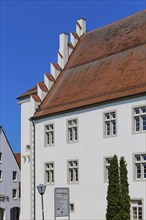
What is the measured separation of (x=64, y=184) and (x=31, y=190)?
4996mm

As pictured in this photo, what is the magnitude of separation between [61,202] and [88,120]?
1250 cm

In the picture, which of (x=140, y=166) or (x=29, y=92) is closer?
(x=140, y=166)

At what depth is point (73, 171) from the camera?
115ft

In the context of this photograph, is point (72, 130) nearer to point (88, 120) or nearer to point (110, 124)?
point (88, 120)

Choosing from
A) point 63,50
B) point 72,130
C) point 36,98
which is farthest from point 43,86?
point 72,130

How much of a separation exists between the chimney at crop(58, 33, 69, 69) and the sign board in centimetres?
2003

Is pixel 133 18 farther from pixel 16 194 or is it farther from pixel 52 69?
pixel 16 194

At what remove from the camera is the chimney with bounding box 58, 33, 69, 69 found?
40.8m

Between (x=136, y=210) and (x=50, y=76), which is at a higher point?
(x=50, y=76)

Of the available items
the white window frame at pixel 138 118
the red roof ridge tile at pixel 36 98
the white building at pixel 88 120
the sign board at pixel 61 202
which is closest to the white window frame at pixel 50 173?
the white building at pixel 88 120

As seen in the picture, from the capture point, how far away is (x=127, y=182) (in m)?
27.8

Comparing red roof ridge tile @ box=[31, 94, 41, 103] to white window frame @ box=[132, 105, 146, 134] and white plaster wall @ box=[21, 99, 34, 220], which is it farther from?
white window frame @ box=[132, 105, 146, 134]

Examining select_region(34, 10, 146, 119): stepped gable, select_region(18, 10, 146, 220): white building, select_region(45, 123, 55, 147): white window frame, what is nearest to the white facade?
select_region(18, 10, 146, 220): white building

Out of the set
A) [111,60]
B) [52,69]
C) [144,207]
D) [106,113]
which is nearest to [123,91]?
[106,113]
